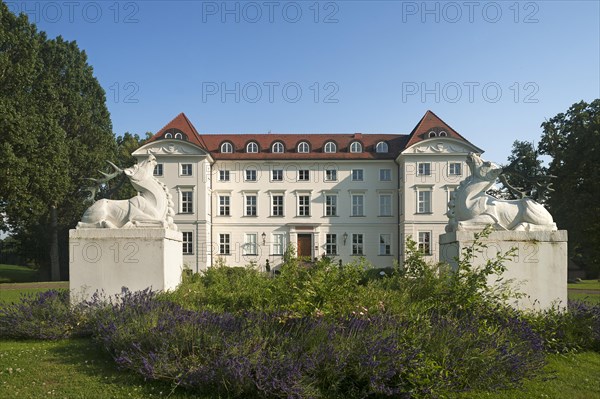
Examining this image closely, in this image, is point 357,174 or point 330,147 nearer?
point 357,174

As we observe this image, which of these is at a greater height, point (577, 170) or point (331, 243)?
point (577, 170)

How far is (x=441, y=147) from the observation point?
121 feet

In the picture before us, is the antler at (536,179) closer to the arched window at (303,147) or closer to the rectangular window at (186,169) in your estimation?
the rectangular window at (186,169)

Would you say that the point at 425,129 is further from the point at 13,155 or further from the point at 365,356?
the point at 365,356

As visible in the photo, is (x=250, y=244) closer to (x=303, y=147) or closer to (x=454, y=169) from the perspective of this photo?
(x=303, y=147)

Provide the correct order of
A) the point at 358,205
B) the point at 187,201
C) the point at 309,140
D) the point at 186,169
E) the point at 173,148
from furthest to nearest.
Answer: the point at 309,140
the point at 358,205
the point at 187,201
the point at 186,169
the point at 173,148

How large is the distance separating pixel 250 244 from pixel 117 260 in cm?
3045

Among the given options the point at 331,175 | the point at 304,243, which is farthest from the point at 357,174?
the point at 304,243

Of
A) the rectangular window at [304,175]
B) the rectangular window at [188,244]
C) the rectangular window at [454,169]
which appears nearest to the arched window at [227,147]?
the rectangular window at [304,175]

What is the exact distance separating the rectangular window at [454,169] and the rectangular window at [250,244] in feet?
58.7

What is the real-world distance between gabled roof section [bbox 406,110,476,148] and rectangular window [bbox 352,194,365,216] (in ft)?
20.6

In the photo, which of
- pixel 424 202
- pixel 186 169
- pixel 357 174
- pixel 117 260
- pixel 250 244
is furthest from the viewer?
pixel 357 174

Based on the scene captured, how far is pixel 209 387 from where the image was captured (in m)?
4.61

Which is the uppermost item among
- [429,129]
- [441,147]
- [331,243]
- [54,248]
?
[429,129]
